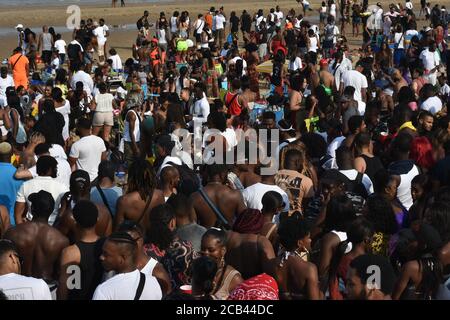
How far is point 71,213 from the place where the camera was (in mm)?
7750

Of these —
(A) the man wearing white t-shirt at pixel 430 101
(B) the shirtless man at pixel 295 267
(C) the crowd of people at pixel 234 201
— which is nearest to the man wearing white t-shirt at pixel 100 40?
(C) the crowd of people at pixel 234 201

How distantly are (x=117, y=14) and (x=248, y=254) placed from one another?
37725 millimetres

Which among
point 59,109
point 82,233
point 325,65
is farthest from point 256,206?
point 325,65

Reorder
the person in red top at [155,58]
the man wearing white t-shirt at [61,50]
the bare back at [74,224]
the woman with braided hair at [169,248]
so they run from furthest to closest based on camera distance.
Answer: the man wearing white t-shirt at [61,50]
the person in red top at [155,58]
the bare back at [74,224]
the woman with braided hair at [169,248]

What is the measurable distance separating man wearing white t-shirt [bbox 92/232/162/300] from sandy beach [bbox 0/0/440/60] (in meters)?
26.0

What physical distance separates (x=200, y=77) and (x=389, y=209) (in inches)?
417

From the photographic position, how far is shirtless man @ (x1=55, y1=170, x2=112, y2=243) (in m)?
7.67

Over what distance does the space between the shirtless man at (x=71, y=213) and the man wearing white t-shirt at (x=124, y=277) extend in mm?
1200

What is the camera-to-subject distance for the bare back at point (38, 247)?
23.7 feet

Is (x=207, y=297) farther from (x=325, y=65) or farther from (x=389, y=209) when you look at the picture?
(x=325, y=65)

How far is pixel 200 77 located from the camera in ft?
57.7

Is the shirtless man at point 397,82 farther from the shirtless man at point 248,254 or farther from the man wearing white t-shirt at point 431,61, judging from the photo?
the shirtless man at point 248,254

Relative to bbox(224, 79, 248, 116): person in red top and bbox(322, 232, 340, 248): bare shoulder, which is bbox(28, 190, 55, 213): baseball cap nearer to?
bbox(322, 232, 340, 248): bare shoulder

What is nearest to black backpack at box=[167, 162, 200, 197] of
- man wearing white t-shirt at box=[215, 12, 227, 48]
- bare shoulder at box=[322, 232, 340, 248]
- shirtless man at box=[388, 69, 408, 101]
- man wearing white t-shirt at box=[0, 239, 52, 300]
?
bare shoulder at box=[322, 232, 340, 248]
